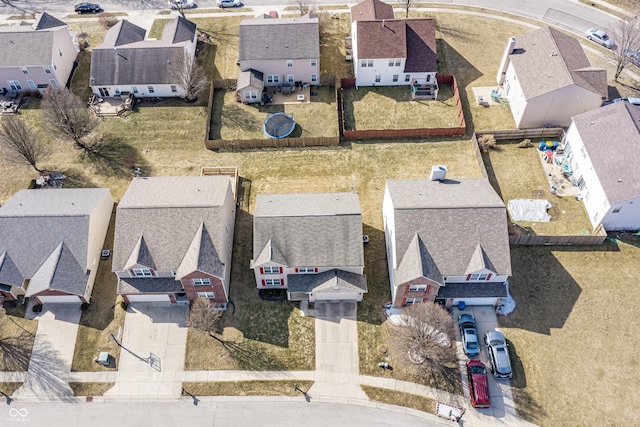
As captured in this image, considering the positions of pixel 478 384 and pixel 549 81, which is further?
pixel 549 81

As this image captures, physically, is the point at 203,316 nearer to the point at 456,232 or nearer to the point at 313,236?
the point at 313,236

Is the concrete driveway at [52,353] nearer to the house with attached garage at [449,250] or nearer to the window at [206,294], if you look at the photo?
the window at [206,294]

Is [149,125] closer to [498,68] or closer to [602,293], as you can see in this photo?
[498,68]

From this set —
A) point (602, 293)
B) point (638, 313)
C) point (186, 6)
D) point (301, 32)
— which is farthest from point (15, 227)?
point (638, 313)

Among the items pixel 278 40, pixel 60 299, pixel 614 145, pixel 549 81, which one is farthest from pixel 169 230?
pixel 549 81

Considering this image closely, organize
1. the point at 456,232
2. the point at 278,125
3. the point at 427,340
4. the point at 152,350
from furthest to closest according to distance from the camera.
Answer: the point at 278,125 < the point at 152,350 < the point at 456,232 < the point at 427,340
